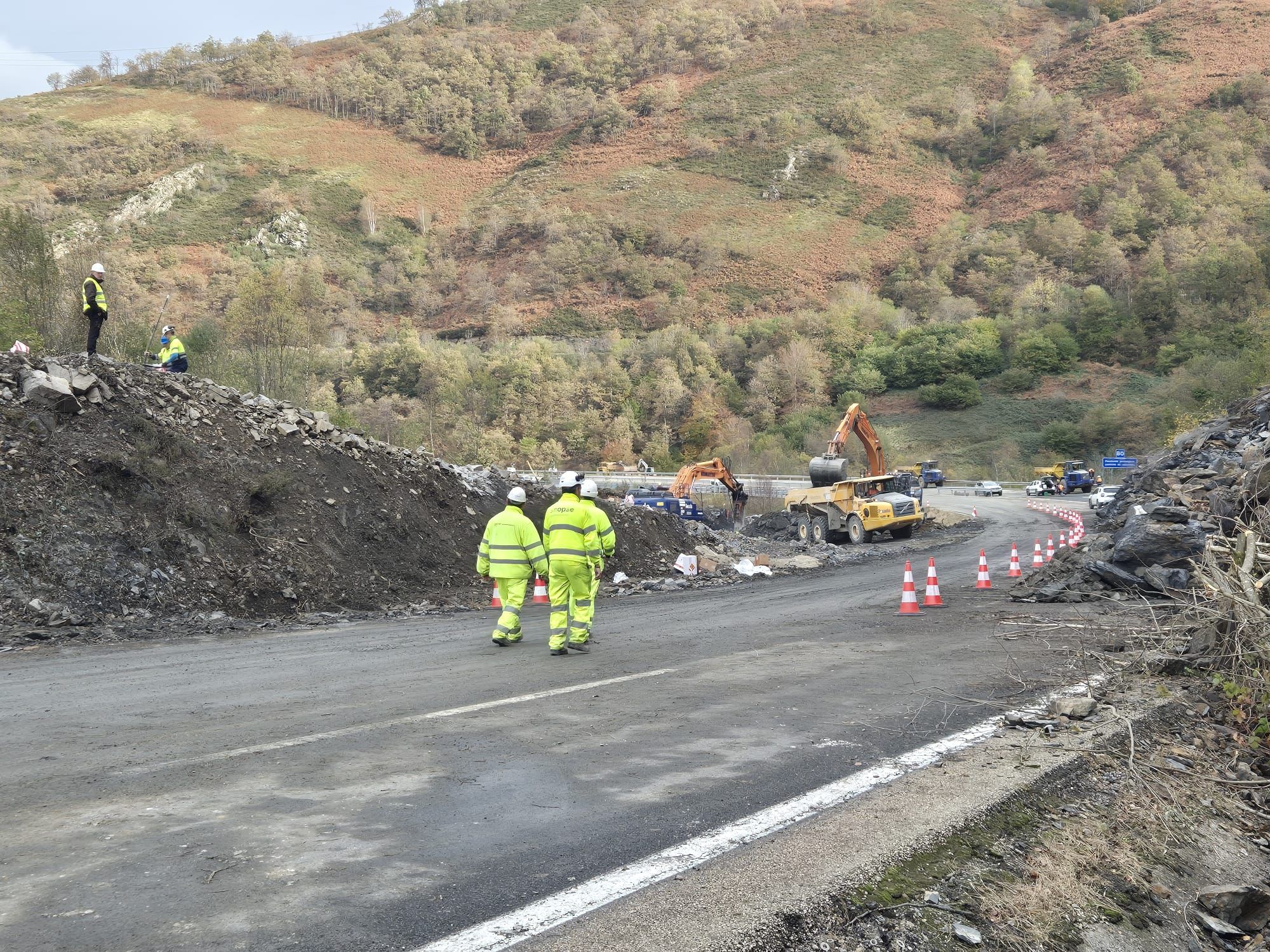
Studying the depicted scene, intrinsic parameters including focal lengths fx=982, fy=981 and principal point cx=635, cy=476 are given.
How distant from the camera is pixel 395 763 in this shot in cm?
562

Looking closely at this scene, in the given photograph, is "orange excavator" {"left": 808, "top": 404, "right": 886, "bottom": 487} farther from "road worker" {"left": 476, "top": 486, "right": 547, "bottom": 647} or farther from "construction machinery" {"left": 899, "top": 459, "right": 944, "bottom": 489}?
"construction machinery" {"left": 899, "top": 459, "right": 944, "bottom": 489}

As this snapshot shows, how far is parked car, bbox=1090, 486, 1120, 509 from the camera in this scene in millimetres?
39503

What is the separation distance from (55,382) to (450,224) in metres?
116

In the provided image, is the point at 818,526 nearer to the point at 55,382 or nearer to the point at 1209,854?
the point at 55,382

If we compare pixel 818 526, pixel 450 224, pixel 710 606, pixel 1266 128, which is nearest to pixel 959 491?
pixel 818 526

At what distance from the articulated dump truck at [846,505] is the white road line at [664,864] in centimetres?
2455

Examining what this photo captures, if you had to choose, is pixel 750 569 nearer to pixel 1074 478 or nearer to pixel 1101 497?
pixel 1101 497

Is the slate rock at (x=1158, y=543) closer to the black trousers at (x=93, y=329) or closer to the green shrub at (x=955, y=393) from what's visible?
the black trousers at (x=93, y=329)

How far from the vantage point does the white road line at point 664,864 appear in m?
3.39

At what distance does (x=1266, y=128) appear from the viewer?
323 feet

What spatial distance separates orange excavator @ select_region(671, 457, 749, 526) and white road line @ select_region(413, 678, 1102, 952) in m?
26.6

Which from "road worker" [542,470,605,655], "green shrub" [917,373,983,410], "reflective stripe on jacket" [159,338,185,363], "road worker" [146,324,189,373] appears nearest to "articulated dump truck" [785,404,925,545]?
"road worker" [146,324,189,373]

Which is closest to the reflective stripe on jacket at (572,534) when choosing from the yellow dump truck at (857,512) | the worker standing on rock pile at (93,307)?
the worker standing on rock pile at (93,307)

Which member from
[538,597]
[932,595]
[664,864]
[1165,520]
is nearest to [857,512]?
[932,595]
